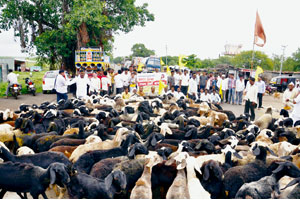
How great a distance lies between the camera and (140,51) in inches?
2657

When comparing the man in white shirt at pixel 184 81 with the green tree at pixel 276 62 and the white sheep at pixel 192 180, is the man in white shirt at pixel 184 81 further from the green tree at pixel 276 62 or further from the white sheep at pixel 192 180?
the green tree at pixel 276 62

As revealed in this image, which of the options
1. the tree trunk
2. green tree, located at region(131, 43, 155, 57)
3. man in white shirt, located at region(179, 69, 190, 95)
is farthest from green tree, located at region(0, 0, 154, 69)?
green tree, located at region(131, 43, 155, 57)

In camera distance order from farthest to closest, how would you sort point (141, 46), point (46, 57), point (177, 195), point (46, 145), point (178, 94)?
point (141, 46) → point (46, 57) → point (178, 94) → point (46, 145) → point (177, 195)

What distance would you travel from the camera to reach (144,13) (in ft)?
72.0

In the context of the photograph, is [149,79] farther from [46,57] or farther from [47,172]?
[46,57]

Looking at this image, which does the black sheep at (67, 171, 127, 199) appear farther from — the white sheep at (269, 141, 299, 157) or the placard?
the placard

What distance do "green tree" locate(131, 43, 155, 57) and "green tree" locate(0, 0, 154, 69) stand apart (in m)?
44.2

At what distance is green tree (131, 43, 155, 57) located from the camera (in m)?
66.0

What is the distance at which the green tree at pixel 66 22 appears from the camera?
17953 mm

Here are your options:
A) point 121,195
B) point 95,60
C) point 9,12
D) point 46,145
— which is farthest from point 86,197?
point 9,12

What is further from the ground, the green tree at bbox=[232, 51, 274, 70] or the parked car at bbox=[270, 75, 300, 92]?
the green tree at bbox=[232, 51, 274, 70]

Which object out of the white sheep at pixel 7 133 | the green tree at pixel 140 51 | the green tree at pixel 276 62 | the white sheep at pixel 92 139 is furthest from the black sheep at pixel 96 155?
the green tree at pixel 140 51

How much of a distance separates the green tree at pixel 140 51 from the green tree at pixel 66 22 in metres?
44.2

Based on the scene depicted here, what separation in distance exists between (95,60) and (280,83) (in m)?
22.1
